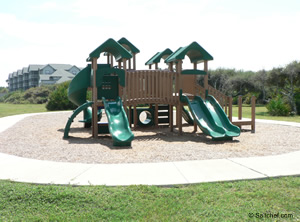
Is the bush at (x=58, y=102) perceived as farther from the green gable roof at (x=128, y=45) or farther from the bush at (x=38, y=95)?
the bush at (x=38, y=95)

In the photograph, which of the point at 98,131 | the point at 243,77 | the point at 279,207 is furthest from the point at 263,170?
the point at 243,77

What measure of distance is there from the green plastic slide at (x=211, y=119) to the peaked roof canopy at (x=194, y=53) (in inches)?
64.4

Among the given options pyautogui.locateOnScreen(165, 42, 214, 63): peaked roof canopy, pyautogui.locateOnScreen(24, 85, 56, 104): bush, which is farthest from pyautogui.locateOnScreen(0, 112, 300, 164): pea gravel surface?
pyautogui.locateOnScreen(24, 85, 56, 104): bush

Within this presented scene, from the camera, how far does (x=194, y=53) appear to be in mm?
11961

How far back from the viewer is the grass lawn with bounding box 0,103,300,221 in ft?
11.5

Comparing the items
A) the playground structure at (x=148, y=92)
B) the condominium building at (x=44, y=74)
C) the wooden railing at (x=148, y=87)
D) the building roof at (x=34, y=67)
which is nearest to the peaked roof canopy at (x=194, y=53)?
the playground structure at (x=148, y=92)

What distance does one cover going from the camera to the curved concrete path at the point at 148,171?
4738 mm

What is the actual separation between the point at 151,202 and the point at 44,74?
90199 mm

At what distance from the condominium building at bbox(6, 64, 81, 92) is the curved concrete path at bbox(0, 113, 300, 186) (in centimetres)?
7510

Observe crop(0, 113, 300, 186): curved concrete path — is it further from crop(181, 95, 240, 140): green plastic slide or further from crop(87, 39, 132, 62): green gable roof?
Answer: crop(87, 39, 132, 62): green gable roof

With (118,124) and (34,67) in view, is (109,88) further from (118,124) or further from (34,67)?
(34,67)

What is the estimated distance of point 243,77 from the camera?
44.4 metres

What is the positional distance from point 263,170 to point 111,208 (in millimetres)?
3134

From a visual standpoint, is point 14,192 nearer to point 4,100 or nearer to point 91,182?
point 91,182
